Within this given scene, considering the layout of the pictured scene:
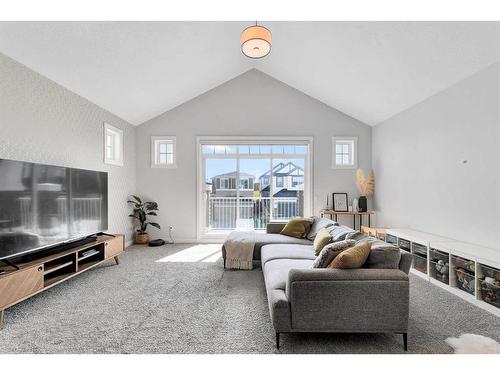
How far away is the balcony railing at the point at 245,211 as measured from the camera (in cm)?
573

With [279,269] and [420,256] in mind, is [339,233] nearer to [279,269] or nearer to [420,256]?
[279,269]

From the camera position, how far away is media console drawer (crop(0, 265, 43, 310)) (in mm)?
2064

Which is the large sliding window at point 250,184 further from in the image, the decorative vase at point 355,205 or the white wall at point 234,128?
the decorative vase at point 355,205

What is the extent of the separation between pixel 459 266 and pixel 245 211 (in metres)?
3.83

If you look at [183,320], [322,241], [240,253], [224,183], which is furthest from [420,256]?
[224,183]

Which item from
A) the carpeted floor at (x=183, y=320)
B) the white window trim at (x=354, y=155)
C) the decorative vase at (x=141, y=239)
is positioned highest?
the white window trim at (x=354, y=155)

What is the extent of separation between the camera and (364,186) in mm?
5289

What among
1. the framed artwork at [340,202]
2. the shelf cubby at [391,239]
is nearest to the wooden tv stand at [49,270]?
the framed artwork at [340,202]

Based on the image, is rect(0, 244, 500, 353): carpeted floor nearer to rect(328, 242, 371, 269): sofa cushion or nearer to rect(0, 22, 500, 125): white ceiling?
rect(328, 242, 371, 269): sofa cushion

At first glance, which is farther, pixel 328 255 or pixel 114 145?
pixel 114 145

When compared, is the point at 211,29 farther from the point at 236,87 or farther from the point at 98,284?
the point at 98,284

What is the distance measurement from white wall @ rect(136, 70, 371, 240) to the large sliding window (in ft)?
0.81

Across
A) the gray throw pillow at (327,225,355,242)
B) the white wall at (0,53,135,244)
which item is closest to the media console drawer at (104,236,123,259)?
the white wall at (0,53,135,244)

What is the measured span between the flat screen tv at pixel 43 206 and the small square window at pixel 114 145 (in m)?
1.21
